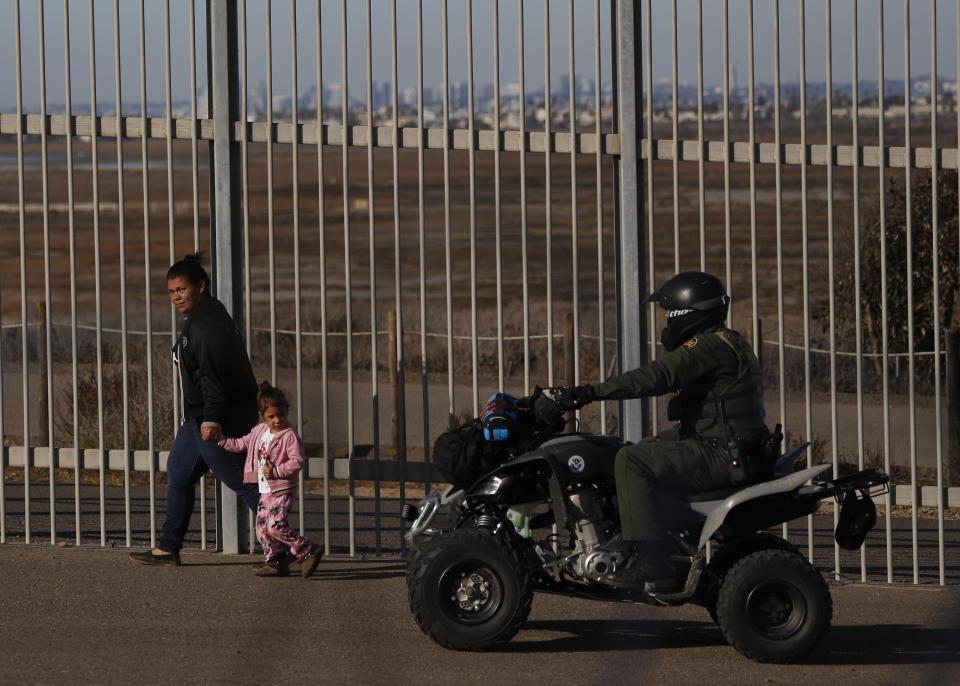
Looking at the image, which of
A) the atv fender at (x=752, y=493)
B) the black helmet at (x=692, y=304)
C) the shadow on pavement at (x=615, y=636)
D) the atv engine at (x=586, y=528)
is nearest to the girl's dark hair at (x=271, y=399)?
the shadow on pavement at (x=615, y=636)

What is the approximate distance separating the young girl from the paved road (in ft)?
0.48

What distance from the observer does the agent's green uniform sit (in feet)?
19.5

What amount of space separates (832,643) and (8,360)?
58.8 feet

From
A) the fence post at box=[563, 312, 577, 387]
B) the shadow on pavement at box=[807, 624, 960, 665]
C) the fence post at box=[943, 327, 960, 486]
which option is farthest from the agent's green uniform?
the fence post at box=[943, 327, 960, 486]

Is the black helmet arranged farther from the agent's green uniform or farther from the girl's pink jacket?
the girl's pink jacket

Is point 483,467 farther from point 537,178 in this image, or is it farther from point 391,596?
point 537,178

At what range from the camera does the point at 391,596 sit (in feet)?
23.4

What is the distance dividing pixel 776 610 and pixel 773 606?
0.02 metres

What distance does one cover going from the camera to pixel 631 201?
7.51 metres

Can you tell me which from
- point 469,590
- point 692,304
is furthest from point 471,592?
point 692,304

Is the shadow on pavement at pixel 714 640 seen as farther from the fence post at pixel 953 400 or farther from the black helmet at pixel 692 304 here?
the fence post at pixel 953 400

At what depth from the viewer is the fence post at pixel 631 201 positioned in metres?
7.49

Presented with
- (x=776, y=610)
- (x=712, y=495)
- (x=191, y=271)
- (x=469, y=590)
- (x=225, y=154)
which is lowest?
(x=776, y=610)

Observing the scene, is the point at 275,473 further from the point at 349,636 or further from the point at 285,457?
the point at 349,636
